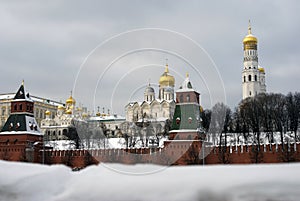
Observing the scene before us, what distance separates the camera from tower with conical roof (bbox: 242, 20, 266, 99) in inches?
2544

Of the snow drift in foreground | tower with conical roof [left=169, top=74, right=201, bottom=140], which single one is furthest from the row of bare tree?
the snow drift in foreground

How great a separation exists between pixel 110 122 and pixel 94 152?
3137 centimetres

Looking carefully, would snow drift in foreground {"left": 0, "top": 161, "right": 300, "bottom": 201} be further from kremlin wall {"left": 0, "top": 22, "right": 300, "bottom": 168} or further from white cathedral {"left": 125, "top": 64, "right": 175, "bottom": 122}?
white cathedral {"left": 125, "top": 64, "right": 175, "bottom": 122}

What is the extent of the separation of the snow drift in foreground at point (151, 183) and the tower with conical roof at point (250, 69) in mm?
63062

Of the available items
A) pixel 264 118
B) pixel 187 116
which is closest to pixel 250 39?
pixel 264 118

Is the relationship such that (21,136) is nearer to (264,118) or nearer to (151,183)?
(264,118)

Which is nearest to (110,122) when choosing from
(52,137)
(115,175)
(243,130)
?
(52,137)

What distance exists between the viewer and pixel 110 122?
6869 cm

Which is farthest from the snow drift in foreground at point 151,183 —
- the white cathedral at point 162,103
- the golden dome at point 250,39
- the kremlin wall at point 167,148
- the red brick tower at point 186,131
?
the golden dome at point 250,39

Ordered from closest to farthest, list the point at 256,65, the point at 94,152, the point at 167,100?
1. the point at 94,152
2. the point at 167,100
3. the point at 256,65

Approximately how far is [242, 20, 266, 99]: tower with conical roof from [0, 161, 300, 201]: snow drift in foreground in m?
63.1

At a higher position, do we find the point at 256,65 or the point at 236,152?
the point at 256,65

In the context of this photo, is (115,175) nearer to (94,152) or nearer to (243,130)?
(94,152)

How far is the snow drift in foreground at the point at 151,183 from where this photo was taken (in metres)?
3.10
